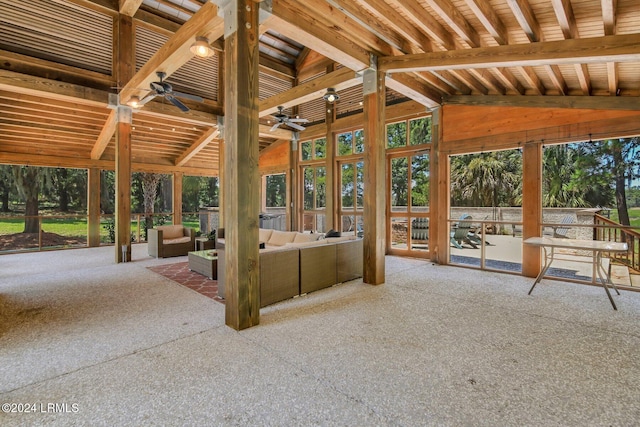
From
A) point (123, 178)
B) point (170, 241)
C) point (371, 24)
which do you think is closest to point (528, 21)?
point (371, 24)

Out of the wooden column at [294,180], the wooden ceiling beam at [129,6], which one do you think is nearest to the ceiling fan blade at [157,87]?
the wooden ceiling beam at [129,6]

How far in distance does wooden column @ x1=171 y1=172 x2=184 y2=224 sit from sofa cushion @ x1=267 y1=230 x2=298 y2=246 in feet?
17.3

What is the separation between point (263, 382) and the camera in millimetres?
2018

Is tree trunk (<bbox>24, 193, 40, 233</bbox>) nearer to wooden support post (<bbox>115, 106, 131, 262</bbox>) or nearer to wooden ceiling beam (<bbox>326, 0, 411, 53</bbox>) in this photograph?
wooden support post (<bbox>115, 106, 131, 262</bbox>)

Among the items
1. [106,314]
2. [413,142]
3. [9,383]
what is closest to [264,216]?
[413,142]

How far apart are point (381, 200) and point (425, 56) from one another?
201 cm

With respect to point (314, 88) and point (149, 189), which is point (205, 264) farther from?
point (149, 189)

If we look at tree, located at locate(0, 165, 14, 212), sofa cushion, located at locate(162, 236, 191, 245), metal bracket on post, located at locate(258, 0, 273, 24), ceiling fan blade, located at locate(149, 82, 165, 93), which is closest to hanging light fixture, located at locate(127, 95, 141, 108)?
ceiling fan blade, located at locate(149, 82, 165, 93)

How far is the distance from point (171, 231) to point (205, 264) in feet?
9.62

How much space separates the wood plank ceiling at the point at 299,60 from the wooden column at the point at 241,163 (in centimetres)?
45

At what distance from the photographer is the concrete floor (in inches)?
68.3

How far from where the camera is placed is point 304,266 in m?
4.00

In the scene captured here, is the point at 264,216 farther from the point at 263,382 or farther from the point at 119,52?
the point at 263,382

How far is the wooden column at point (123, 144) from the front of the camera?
613 centimetres
